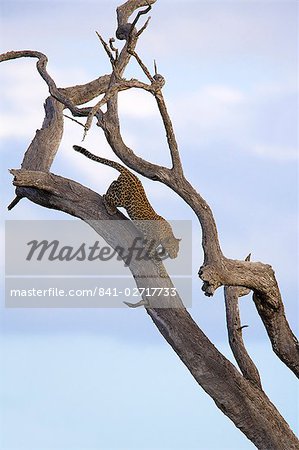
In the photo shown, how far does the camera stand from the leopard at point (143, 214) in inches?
233

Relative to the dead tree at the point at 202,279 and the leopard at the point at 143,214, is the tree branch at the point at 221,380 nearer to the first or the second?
the dead tree at the point at 202,279

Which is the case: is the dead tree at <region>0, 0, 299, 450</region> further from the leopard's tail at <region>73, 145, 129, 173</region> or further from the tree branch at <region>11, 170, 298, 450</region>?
the leopard's tail at <region>73, 145, 129, 173</region>

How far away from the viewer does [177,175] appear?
5.67 m

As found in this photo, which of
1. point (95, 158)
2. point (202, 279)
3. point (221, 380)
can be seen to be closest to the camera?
point (202, 279)

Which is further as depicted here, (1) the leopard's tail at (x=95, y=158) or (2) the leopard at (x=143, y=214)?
(1) the leopard's tail at (x=95, y=158)

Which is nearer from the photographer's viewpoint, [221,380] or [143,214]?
[221,380]

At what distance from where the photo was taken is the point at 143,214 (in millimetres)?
5938

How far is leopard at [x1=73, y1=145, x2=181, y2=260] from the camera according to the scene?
19.5ft

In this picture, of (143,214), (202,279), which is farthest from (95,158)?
(202,279)

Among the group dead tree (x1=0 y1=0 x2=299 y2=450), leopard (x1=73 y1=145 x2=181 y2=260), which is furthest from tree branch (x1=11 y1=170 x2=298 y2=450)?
leopard (x1=73 y1=145 x2=181 y2=260)

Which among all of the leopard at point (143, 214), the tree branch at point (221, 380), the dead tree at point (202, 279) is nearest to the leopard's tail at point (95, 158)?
the leopard at point (143, 214)

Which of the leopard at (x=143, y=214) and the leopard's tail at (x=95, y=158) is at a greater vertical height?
the leopard's tail at (x=95, y=158)

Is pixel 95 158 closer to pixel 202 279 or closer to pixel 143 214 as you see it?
pixel 143 214

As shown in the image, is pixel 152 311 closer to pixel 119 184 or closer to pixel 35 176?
pixel 119 184
